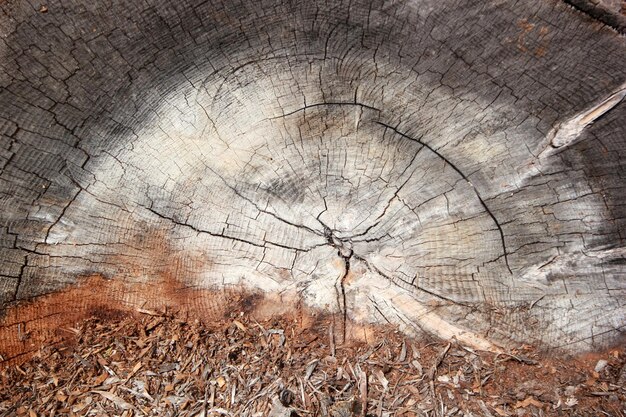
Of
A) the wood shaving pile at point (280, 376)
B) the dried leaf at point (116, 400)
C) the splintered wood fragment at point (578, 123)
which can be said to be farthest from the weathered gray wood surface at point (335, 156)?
the dried leaf at point (116, 400)

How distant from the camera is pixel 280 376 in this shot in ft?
6.44

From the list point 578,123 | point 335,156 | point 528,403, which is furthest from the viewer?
point 335,156

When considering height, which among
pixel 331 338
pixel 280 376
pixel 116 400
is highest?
pixel 331 338

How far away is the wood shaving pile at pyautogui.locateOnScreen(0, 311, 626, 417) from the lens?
190cm

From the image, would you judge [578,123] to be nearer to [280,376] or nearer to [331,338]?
[331,338]

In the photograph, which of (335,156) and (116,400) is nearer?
(116,400)

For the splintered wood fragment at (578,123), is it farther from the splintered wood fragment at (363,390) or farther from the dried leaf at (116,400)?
the dried leaf at (116,400)

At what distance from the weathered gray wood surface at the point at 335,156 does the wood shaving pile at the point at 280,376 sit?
4.7 inches

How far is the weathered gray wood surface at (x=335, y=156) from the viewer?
5.60ft

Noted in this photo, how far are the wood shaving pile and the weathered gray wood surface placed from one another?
0.12 meters

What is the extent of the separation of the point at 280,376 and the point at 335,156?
0.95 metres

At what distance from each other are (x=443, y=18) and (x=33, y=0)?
Result: 142 cm

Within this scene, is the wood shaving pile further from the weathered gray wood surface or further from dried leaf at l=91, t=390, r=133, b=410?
the weathered gray wood surface

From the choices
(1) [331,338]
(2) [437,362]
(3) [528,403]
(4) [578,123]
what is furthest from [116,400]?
(4) [578,123]
